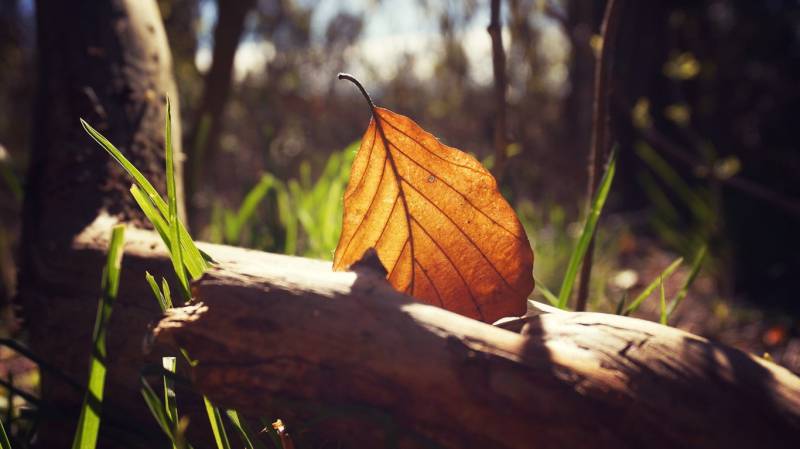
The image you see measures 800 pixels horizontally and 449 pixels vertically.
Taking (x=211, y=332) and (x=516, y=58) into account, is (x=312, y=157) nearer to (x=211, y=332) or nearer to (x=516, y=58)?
(x=516, y=58)

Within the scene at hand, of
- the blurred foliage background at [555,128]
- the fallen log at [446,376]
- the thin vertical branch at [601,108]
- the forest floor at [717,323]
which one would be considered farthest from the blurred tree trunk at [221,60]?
the fallen log at [446,376]

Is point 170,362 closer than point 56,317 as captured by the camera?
Yes

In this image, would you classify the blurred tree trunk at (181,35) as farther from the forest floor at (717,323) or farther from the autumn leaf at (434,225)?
the autumn leaf at (434,225)

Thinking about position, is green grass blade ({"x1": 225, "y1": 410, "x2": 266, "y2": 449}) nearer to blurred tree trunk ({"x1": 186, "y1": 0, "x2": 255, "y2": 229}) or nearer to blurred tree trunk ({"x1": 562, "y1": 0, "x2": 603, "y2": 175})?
blurred tree trunk ({"x1": 186, "y1": 0, "x2": 255, "y2": 229})

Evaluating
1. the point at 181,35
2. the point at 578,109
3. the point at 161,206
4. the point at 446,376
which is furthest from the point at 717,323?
the point at 181,35

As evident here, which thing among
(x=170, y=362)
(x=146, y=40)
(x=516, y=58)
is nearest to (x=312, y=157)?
(x=516, y=58)

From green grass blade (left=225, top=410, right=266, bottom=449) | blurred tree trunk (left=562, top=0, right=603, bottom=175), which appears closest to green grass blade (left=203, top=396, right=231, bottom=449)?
green grass blade (left=225, top=410, right=266, bottom=449)
